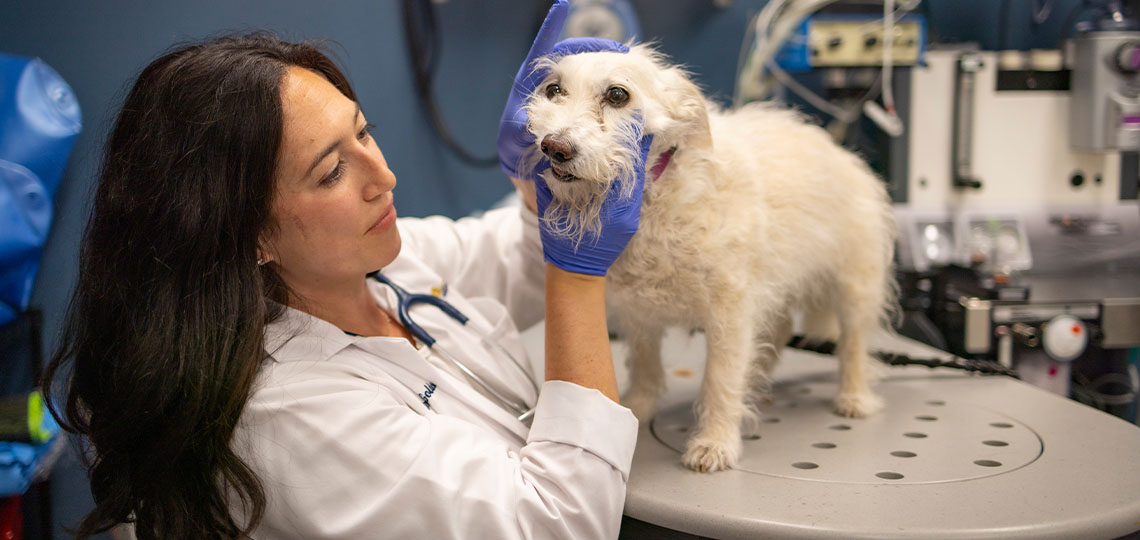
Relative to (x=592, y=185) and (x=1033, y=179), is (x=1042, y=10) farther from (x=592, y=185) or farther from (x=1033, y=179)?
(x=592, y=185)

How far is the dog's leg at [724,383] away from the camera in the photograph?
1163 millimetres

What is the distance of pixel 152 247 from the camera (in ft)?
3.16

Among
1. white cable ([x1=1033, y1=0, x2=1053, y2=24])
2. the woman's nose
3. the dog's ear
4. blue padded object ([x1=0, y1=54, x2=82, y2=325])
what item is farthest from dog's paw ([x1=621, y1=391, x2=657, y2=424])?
white cable ([x1=1033, y1=0, x2=1053, y2=24])

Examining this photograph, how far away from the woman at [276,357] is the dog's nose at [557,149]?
0.37 ft

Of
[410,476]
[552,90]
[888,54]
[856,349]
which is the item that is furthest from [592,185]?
[888,54]

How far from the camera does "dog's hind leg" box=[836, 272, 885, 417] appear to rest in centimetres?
138

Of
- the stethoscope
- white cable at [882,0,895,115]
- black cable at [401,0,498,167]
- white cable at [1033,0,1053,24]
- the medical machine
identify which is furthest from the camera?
white cable at [1033,0,1053,24]

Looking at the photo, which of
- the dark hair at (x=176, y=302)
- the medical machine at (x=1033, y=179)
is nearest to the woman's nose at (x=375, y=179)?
the dark hair at (x=176, y=302)

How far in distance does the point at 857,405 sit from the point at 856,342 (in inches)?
5.0

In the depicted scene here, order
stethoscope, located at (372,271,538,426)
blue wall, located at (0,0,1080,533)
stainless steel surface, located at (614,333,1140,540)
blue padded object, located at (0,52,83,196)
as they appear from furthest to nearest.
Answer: blue wall, located at (0,0,1080,533), blue padded object, located at (0,52,83,196), stethoscope, located at (372,271,538,426), stainless steel surface, located at (614,333,1140,540)

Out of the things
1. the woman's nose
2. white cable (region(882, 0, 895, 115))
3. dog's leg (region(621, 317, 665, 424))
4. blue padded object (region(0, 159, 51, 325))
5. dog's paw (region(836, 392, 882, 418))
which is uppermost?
white cable (region(882, 0, 895, 115))

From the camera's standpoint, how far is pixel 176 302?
96cm

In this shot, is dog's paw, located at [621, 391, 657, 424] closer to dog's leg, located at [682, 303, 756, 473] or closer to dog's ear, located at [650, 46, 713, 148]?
dog's leg, located at [682, 303, 756, 473]

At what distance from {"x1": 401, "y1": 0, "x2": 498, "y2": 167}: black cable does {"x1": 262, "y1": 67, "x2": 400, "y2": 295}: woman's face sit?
145cm
